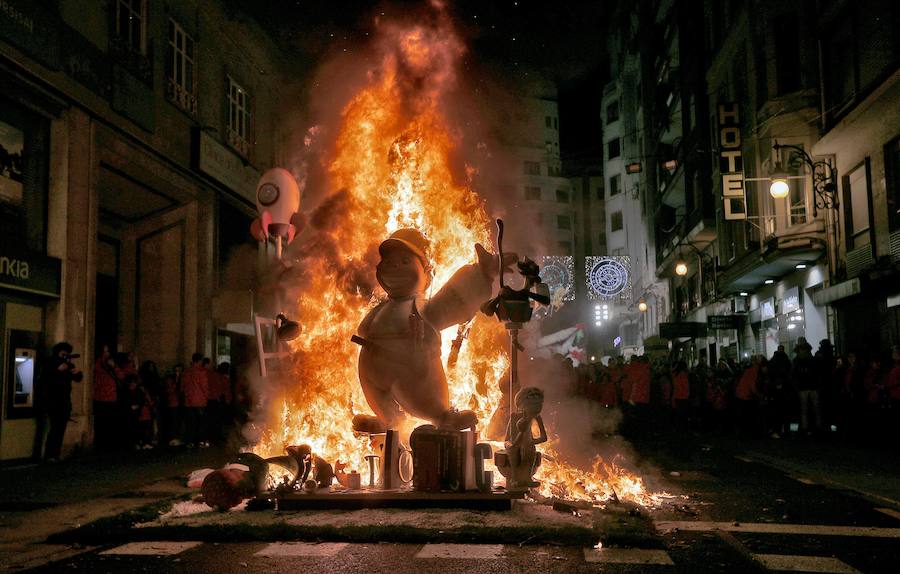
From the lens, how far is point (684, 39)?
35.9 m

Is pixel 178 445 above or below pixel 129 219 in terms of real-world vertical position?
below

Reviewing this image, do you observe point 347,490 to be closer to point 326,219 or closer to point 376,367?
point 376,367

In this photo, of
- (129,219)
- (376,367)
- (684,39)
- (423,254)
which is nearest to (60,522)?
(376,367)

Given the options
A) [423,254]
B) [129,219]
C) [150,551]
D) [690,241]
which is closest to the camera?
[150,551]

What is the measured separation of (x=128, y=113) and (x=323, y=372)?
9818mm

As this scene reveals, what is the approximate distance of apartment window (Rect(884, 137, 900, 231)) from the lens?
17891 millimetres

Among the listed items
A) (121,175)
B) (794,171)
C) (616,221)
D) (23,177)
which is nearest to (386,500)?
(23,177)

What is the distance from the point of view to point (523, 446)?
798 cm

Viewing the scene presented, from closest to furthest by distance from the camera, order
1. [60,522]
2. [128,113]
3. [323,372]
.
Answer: [60,522] → [323,372] → [128,113]

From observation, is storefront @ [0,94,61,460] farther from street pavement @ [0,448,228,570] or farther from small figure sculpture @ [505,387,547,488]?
small figure sculpture @ [505,387,547,488]

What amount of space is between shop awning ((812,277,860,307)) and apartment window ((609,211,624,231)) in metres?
49.1

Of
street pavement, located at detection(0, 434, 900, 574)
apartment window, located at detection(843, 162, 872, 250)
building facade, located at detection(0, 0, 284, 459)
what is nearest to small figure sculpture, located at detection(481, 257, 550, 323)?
street pavement, located at detection(0, 434, 900, 574)

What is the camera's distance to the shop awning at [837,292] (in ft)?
59.9

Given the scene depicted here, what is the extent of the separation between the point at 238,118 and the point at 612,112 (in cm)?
5182
